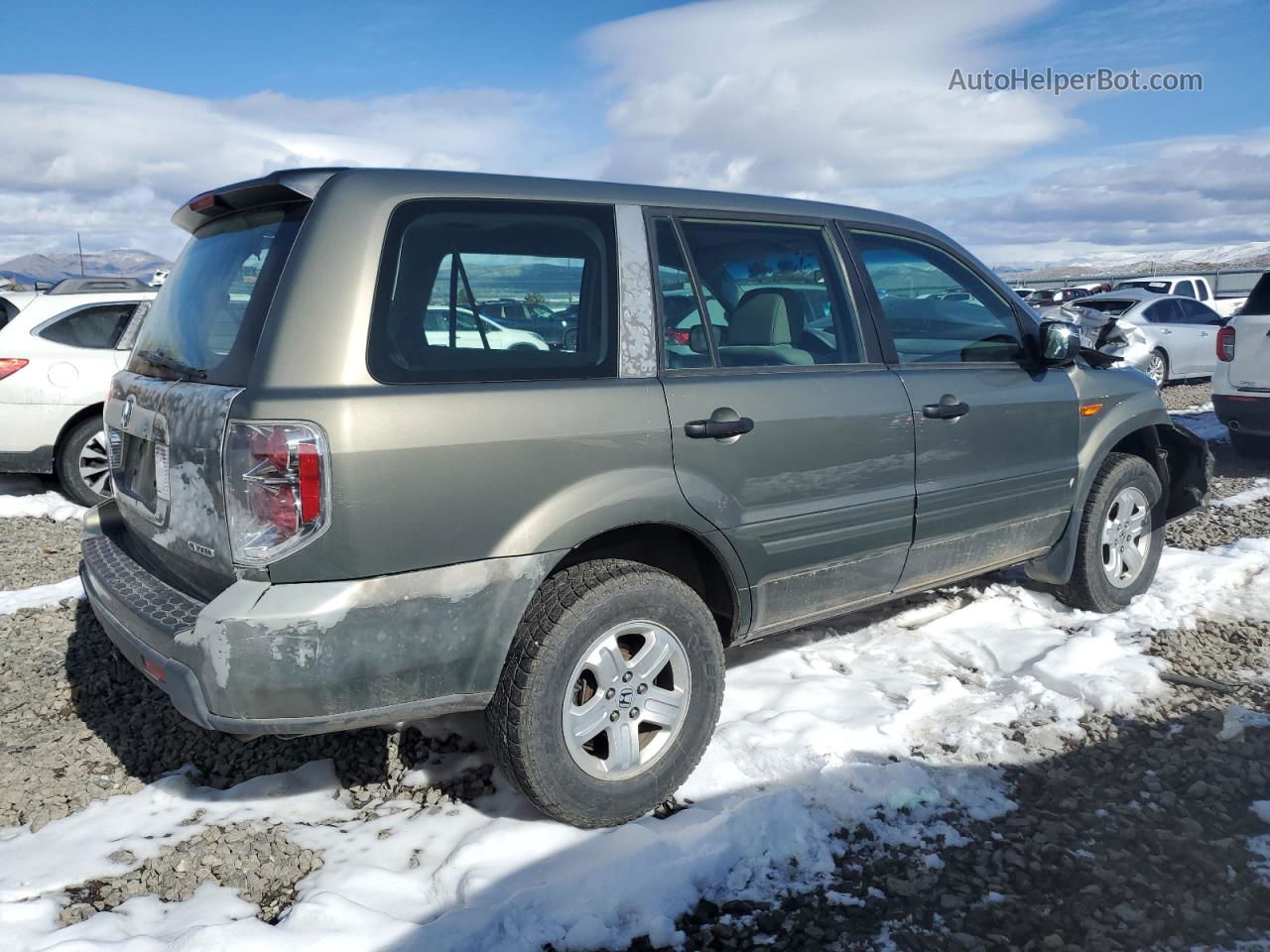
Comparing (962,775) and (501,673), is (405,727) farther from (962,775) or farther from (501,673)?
(962,775)

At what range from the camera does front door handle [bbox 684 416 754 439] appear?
295 cm

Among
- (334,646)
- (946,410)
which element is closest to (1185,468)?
(946,410)

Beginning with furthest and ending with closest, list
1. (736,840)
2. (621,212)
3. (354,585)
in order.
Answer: (621,212), (736,840), (354,585)

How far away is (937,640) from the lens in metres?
4.36

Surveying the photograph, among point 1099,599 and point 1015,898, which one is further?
point 1099,599

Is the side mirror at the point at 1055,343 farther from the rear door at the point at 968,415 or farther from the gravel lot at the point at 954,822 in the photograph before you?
the gravel lot at the point at 954,822

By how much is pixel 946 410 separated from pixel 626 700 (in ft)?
5.51

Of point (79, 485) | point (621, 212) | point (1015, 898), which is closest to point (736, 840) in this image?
point (1015, 898)

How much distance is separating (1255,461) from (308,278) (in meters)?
8.86

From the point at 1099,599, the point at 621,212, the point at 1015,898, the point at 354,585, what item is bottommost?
the point at 1015,898

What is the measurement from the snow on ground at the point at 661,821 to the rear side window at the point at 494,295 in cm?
135

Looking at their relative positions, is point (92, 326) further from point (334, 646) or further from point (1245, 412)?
point (1245, 412)

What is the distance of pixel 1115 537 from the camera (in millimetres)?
4699

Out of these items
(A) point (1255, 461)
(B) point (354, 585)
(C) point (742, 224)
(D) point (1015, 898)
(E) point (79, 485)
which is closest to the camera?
(B) point (354, 585)
